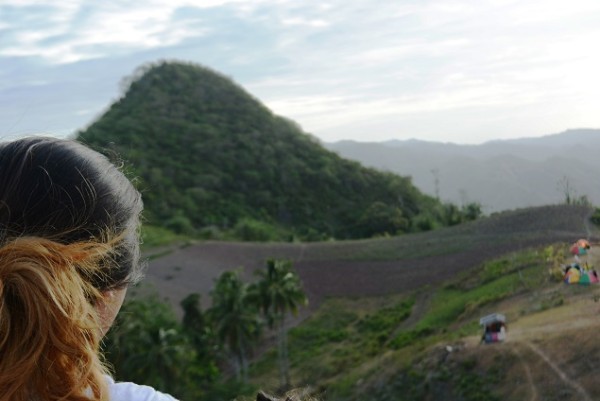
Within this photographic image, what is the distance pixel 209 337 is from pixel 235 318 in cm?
486

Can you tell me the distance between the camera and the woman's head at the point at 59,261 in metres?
1.75

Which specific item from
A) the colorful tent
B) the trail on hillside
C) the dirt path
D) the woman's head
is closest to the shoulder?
the woman's head

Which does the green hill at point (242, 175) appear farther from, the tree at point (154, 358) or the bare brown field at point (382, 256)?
the tree at point (154, 358)

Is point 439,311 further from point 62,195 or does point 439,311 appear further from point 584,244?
point 62,195

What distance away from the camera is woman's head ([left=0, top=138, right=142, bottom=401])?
1.75m

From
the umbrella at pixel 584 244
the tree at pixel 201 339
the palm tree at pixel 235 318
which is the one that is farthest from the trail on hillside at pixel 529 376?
the tree at pixel 201 339

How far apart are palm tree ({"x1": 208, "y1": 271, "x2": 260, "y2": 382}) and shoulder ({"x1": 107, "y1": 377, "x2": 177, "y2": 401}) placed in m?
29.0

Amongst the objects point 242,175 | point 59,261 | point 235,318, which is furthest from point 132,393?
point 242,175

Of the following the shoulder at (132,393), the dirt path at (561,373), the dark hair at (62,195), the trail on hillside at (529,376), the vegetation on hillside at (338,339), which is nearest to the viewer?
the shoulder at (132,393)

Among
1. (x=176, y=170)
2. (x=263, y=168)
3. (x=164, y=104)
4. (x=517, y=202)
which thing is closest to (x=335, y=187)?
(x=263, y=168)

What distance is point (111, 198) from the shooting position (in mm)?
2115

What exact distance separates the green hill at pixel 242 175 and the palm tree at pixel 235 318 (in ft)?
98.4

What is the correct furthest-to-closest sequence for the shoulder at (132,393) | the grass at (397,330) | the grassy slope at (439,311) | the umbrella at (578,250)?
the umbrella at (578,250) < the grass at (397,330) < the grassy slope at (439,311) < the shoulder at (132,393)

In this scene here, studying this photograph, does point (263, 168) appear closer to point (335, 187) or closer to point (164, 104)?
point (335, 187)
